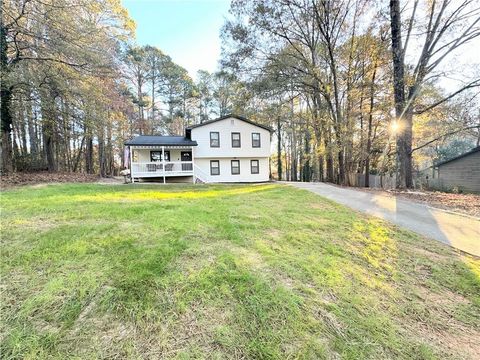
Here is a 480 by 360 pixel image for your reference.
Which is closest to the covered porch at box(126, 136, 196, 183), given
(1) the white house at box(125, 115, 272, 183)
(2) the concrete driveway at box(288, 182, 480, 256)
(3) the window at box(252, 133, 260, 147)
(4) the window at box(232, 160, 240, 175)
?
(1) the white house at box(125, 115, 272, 183)

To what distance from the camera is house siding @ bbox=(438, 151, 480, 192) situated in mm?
17219

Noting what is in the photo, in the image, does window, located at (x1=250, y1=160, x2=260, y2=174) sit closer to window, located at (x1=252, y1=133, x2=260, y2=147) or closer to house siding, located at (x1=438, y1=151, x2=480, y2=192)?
window, located at (x1=252, y1=133, x2=260, y2=147)

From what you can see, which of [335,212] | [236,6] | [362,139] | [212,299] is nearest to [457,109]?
[362,139]

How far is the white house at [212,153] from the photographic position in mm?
16828

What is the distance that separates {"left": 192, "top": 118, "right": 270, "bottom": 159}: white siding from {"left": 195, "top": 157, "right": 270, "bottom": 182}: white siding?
21.6 inches

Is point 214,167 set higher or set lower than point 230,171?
higher

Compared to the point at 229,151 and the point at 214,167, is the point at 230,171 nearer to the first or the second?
the point at 214,167

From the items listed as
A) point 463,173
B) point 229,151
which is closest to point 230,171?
point 229,151

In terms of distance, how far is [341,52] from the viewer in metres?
14.0

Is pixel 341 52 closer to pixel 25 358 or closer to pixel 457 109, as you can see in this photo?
pixel 457 109

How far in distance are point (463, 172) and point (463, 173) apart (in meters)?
0.08

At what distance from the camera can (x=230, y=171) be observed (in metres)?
19.4

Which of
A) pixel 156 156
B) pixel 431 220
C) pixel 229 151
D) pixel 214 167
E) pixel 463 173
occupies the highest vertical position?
pixel 229 151

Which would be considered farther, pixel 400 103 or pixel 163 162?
pixel 163 162
